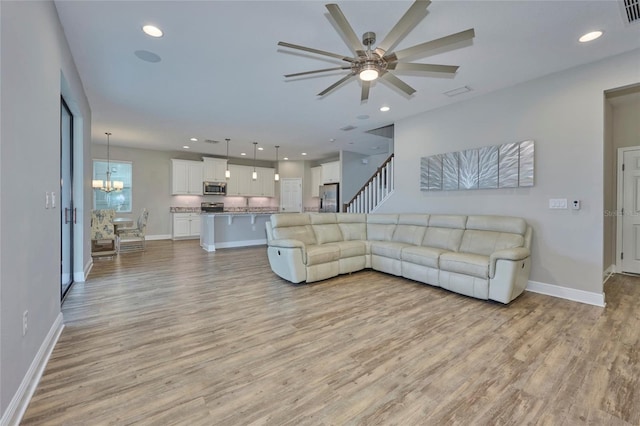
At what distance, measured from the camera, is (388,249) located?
446 cm

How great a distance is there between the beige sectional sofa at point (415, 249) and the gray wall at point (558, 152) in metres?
0.38

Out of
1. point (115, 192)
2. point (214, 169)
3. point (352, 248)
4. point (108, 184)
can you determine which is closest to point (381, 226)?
point (352, 248)

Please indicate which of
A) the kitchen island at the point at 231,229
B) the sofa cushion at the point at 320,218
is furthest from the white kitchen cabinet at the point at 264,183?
the sofa cushion at the point at 320,218

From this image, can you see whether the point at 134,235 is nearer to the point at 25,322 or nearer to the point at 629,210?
the point at 25,322

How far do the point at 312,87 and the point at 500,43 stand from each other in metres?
2.30

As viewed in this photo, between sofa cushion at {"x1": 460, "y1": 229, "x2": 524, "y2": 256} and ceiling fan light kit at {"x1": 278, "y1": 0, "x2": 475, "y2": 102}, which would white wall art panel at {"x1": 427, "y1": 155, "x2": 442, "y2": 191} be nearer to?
sofa cushion at {"x1": 460, "y1": 229, "x2": 524, "y2": 256}

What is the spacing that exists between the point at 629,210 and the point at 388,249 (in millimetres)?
4062

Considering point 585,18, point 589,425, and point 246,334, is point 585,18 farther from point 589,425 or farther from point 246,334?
point 246,334

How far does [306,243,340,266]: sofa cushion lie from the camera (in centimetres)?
402

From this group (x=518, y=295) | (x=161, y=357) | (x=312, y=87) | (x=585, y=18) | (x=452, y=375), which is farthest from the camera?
(x=312, y=87)

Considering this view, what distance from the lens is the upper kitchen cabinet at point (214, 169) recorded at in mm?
9094

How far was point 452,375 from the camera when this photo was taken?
6.29 ft

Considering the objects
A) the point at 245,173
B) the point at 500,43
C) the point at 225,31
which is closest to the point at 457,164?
the point at 500,43

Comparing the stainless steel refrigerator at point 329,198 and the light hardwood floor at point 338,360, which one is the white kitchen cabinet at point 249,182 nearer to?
the stainless steel refrigerator at point 329,198
